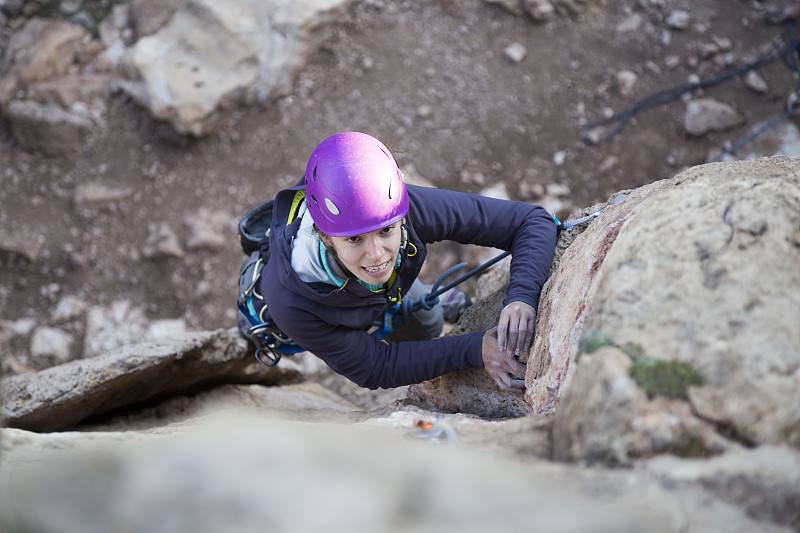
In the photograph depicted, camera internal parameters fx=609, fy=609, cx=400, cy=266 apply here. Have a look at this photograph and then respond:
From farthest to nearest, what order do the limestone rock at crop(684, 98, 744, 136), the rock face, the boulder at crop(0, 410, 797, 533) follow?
the limestone rock at crop(684, 98, 744, 136) → the rock face → the boulder at crop(0, 410, 797, 533)

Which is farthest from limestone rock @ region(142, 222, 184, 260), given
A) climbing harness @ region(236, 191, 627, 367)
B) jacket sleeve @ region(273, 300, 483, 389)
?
jacket sleeve @ region(273, 300, 483, 389)

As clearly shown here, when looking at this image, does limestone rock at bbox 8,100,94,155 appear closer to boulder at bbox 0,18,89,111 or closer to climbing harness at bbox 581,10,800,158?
boulder at bbox 0,18,89,111

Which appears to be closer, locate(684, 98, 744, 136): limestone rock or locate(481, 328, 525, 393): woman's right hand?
locate(481, 328, 525, 393): woman's right hand

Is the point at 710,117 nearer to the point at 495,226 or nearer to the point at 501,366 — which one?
the point at 495,226

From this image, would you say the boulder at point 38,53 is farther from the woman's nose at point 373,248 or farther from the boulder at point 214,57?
the woman's nose at point 373,248

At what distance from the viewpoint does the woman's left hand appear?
2895 mm

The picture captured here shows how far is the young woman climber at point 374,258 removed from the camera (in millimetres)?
2787

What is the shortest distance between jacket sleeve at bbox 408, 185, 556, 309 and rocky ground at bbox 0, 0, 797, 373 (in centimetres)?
311

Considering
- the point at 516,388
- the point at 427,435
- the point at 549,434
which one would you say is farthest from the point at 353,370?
the point at 549,434

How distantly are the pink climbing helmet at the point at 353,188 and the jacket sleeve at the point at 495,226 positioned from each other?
372 mm

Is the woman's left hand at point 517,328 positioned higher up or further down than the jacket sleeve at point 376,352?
higher up

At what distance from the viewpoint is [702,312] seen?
6.10ft

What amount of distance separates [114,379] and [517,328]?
2.39 m

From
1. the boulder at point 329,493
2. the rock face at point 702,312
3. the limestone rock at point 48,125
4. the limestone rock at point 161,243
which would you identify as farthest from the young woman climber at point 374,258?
the limestone rock at point 48,125
